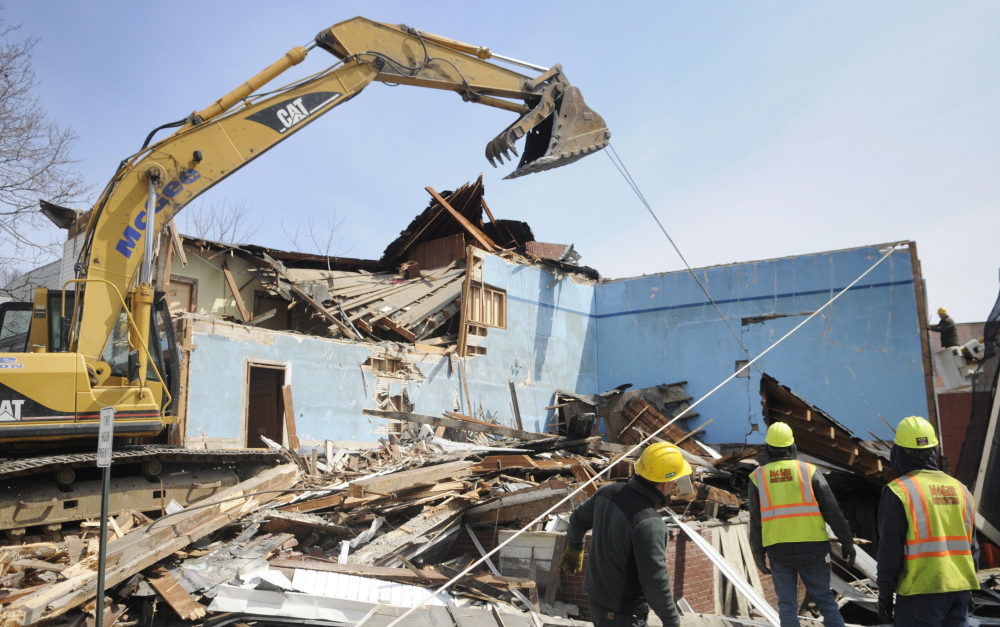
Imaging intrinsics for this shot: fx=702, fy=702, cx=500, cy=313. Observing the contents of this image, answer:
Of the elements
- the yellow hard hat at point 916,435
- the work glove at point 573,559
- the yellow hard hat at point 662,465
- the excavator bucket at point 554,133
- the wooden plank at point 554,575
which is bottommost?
the wooden plank at point 554,575

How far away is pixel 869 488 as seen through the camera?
10.2 meters

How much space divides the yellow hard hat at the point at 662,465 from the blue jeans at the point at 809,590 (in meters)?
1.75

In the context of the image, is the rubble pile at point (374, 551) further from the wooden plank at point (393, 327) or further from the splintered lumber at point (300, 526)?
the wooden plank at point (393, 327)

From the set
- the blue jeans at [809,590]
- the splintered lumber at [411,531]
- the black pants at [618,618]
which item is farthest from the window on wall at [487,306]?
the black pants at [618,618]

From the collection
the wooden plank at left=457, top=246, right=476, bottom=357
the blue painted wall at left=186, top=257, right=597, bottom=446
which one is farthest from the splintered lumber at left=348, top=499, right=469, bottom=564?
the wooden plank at left=457, top=246, right=476, bottom=357

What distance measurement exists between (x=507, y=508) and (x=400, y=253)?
14814 millimetres

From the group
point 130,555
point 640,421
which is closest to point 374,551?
point 130,555

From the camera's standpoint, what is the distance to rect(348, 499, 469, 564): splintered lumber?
277 inches

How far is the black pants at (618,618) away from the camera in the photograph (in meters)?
3.93

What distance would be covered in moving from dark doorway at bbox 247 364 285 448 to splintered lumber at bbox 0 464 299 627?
507 centimetres

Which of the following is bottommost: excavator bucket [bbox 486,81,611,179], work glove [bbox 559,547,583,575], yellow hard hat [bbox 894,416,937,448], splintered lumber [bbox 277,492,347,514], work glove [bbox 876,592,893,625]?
splintered lumber [bbox 277,492,347,514]

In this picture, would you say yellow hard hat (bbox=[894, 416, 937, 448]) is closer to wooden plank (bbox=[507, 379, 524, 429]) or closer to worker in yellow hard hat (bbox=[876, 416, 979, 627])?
worker in yellow hard hat (bbox=[876, 416, 979, 627])

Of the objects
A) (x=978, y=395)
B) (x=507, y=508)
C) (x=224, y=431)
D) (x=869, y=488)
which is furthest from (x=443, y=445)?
(x=978, y=395)

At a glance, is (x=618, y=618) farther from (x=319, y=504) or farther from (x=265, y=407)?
(x=265, y=407)
